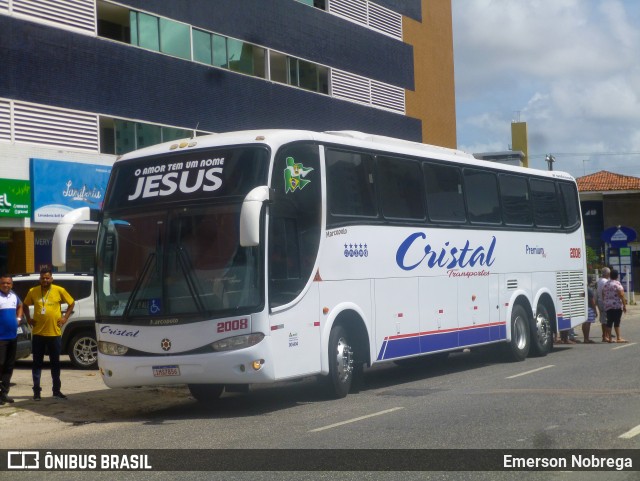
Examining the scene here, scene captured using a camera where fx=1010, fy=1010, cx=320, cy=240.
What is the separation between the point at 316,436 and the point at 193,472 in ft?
6.96

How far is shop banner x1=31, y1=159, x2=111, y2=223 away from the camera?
25.9 meters

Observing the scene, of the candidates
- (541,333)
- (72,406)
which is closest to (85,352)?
(72,406)

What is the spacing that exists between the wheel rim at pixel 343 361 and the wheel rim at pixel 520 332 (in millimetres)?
6161

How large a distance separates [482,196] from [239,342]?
763cm

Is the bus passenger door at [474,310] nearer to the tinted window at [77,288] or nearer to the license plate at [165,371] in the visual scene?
the license plate at [165,371]

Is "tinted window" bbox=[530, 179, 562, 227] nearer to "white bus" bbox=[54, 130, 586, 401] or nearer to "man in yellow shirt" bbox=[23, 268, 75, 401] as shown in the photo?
"white bus" bbox=[54, 130, 586, 401]

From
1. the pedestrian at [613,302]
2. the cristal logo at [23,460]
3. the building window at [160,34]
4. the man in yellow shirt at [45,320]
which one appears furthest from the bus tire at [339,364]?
the building window at [160,34]

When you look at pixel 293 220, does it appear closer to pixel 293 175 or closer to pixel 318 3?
pixel 293 175

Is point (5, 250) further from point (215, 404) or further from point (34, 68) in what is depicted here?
point (215, 404)

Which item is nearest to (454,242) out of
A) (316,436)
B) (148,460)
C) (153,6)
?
(316,436)

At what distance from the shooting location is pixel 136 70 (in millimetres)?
29312

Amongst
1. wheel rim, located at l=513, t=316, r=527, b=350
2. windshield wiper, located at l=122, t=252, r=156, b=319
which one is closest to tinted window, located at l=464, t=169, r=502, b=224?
wheel rim, located at l=513, t=316, r=527, b=350

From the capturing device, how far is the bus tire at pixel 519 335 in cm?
1970

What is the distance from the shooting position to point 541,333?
2083 cm
